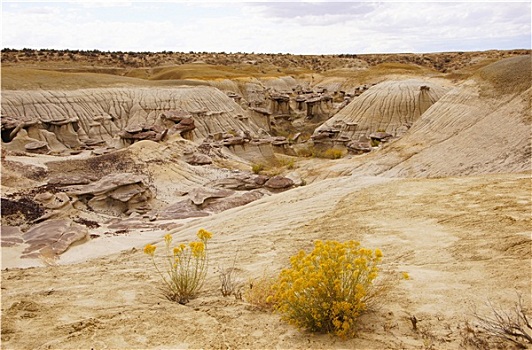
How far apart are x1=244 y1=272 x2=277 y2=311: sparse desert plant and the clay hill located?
6cm

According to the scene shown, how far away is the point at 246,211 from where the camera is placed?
9.16 m

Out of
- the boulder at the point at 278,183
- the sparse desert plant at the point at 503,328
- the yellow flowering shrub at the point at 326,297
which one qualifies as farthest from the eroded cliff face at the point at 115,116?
the sparse desert plant at the point at 503,328

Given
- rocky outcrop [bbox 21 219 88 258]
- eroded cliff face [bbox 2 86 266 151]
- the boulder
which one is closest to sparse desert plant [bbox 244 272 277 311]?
rocky outcrop [bbox 21 219 88 258]

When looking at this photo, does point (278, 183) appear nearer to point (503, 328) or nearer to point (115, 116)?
point (503, 328)

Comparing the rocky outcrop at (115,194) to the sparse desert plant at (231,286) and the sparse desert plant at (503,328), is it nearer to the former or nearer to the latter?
the sparse desert plant at (231,286)

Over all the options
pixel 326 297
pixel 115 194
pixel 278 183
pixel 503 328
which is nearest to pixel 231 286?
pixel 326 297

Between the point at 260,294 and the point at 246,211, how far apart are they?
16.7ft

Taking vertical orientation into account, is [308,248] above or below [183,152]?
above

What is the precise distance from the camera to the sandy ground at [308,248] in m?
3.39

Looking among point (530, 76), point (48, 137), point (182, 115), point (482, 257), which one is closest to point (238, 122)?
point (182, 115)

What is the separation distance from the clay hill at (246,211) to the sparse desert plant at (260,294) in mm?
58

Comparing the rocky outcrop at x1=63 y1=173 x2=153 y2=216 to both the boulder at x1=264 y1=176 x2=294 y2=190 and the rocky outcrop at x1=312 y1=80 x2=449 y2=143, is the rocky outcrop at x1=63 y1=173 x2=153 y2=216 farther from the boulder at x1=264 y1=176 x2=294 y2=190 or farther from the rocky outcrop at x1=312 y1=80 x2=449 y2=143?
the rocky outcrop at x1=312 y1=80 x2=449 y2=143

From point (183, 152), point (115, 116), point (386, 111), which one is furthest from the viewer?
point (386, 111)

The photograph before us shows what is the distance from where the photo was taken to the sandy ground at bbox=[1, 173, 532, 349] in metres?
3.39
